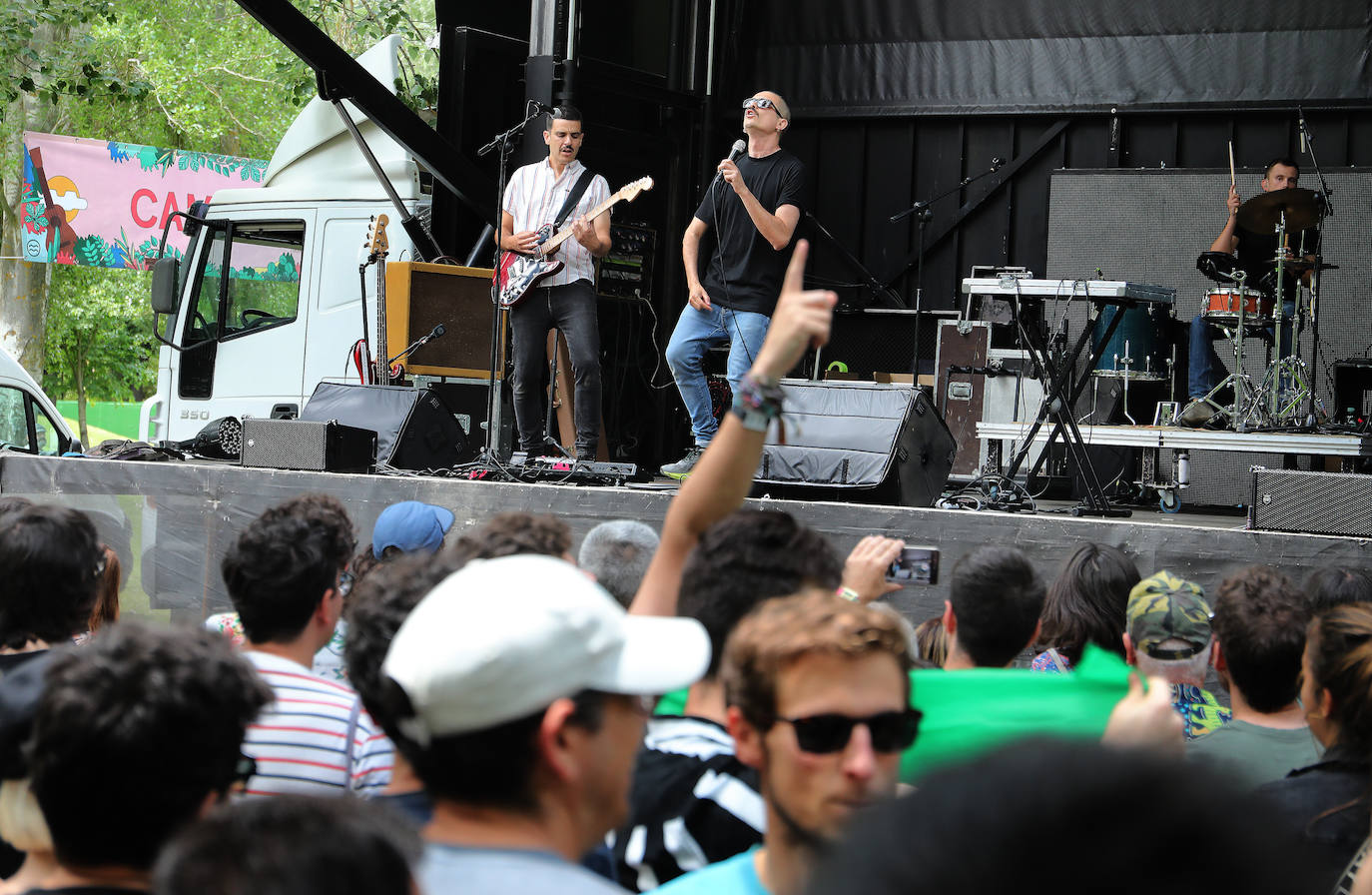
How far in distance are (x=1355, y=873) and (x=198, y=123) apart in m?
20.5

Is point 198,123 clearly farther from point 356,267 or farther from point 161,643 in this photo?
point 161,643

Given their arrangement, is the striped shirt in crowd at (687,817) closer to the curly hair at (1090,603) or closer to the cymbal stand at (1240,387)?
the curly hair at (1090,603)

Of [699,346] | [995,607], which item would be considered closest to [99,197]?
[699,346]

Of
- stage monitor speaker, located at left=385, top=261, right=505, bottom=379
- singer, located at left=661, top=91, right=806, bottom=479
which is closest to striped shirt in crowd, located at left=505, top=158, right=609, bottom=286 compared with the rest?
singer, located at left=661, top=91, right=806, bottom=479

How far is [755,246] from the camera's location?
7469mm

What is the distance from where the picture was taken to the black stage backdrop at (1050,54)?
10055 mm

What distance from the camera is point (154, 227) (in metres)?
14.2

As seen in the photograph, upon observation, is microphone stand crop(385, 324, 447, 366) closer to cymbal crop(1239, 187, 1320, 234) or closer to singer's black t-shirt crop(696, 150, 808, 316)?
singer's black t-shirt crop(696, 150, 808, 316)

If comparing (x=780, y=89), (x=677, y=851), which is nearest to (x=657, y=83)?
(x=780, y=89)

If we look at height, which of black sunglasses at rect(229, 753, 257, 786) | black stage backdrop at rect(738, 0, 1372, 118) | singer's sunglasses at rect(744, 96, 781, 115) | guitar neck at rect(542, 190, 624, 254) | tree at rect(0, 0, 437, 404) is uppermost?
tree at rect(0, 0, 437, 404)

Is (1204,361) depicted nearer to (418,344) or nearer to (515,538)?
(418,344)

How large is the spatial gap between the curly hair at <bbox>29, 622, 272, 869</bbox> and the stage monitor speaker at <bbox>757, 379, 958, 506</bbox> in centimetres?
510

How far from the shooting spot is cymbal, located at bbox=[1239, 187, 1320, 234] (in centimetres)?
800

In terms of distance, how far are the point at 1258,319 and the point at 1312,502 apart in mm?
3381
